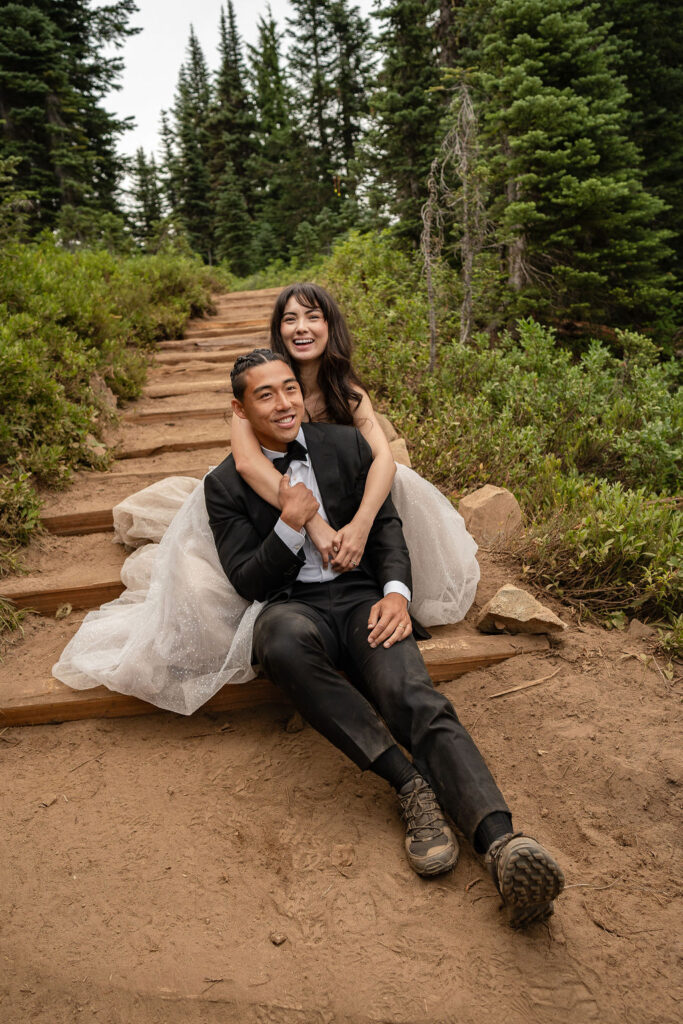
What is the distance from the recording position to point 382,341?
6.19 m

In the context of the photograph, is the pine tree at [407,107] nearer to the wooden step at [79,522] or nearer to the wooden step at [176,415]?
the wooden step at [176,415]

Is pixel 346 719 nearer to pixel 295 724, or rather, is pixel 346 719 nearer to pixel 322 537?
pixel 295 724

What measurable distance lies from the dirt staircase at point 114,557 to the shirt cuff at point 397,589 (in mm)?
381

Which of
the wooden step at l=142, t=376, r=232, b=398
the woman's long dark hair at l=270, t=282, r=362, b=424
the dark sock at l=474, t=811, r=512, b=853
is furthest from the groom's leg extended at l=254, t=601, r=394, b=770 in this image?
the wooden step at l=142, t=376, r=232, b=398

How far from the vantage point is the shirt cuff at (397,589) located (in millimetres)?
2371

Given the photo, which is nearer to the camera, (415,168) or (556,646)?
(556,646)

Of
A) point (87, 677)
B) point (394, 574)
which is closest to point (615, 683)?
point (394, 574)

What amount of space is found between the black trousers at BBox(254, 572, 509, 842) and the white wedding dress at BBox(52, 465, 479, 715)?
0.83ft

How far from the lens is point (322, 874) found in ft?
6.27

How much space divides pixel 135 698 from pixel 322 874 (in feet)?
3.63

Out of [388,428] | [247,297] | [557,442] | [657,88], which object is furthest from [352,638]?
[657,88]

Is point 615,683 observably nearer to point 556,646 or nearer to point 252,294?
point 556,646

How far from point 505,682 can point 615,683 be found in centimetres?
44

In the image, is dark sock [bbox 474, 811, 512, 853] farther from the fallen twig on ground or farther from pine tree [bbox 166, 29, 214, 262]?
→ pine tree [bbox 166, 29, 214, 262]
